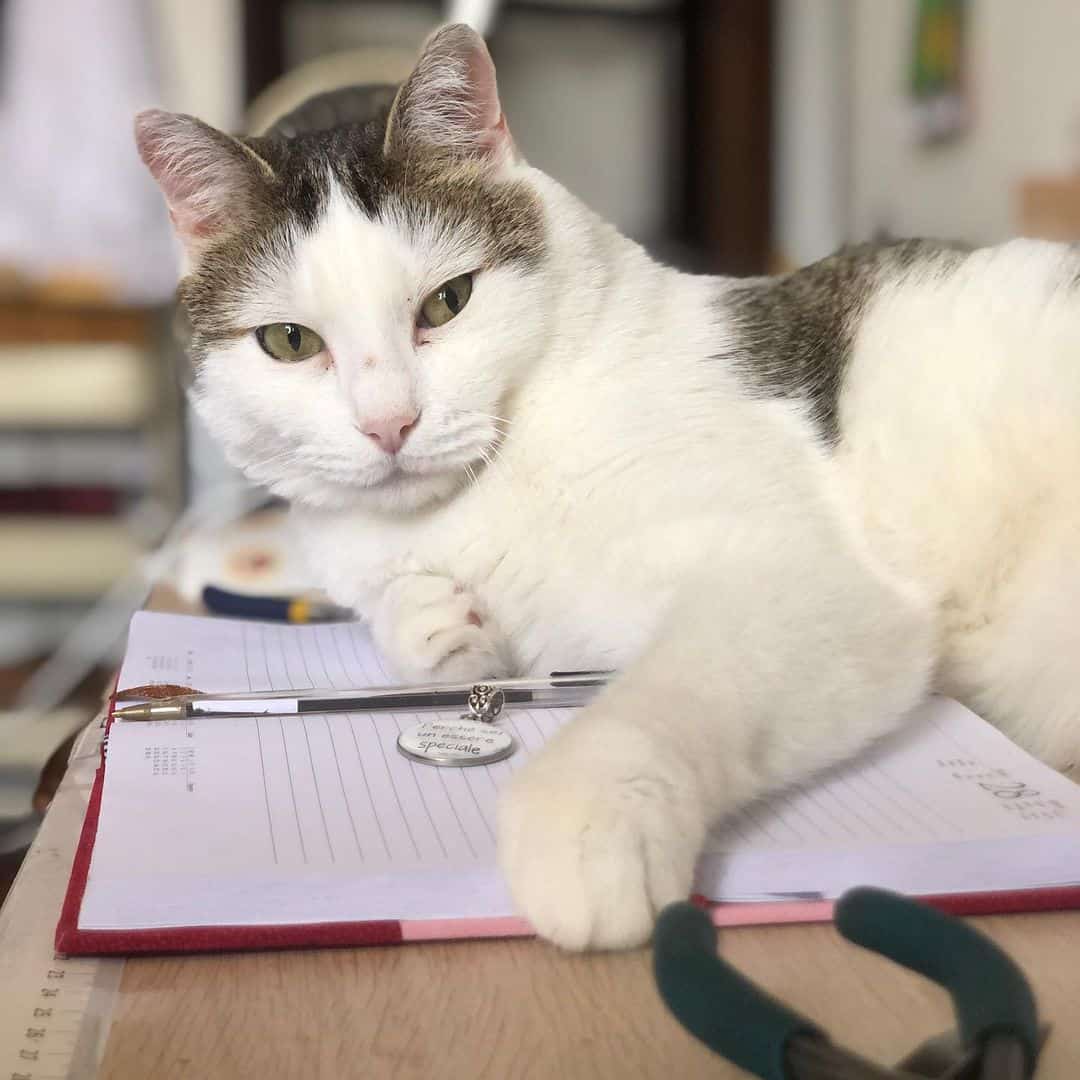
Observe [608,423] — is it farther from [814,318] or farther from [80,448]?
[80,448]

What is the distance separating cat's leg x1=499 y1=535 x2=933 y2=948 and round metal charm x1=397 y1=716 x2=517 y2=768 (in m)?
0.10

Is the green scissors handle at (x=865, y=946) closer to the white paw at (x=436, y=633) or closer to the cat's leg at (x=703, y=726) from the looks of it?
the cat's leg at (x=703, y=726)

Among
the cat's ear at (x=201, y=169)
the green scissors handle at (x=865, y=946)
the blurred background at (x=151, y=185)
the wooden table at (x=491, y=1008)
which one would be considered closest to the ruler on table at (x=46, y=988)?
the wooden table at (x=491, y=1008)

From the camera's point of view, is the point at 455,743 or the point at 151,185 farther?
the point at 151,185

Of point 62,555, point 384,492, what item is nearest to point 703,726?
point 384,492

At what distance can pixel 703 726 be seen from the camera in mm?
763

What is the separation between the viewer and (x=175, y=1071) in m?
Result: 0.53

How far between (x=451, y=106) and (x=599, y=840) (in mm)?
879

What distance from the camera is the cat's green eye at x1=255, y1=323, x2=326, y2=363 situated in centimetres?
113

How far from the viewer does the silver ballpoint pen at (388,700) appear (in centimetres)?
93

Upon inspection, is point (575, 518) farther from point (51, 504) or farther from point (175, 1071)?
point (51, 504)

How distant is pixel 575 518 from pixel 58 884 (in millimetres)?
567

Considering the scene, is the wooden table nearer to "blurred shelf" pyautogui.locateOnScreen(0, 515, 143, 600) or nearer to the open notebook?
the open notebook

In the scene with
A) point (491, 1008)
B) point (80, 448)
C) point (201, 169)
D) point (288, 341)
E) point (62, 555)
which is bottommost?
point (62, 555)
